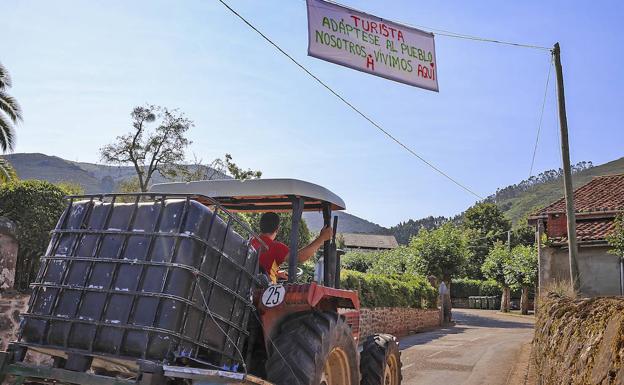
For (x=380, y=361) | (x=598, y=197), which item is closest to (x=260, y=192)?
(x=380, y=361)

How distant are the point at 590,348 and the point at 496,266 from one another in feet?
147

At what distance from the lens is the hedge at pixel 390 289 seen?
65.4 ft

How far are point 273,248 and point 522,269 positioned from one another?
40.2 meters

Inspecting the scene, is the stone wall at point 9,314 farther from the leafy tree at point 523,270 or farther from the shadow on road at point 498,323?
the leafy tree at point 523,270

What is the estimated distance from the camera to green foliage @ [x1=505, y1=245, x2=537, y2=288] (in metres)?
41.1

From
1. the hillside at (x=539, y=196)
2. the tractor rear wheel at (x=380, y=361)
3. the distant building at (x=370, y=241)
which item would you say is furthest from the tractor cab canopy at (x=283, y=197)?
the hillside at (x=539, y=196)

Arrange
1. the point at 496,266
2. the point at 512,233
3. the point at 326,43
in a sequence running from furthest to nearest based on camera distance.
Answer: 1. the point at 512,233
2. the point at 496,266
3. the point at 326,43

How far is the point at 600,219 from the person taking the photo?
959 inches

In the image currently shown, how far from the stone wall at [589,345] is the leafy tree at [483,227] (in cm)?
6390

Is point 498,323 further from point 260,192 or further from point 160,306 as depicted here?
point 160,306

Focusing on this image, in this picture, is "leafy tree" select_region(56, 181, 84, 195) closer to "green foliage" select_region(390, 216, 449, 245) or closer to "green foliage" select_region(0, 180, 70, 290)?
"green foliage" select_region(0, 180, 70, 290)

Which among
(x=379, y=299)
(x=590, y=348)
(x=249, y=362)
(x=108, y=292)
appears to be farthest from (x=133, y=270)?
(x=379, y=299)

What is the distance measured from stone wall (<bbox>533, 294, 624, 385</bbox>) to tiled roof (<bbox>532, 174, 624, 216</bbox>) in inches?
740

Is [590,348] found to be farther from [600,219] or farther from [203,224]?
[600,219]
